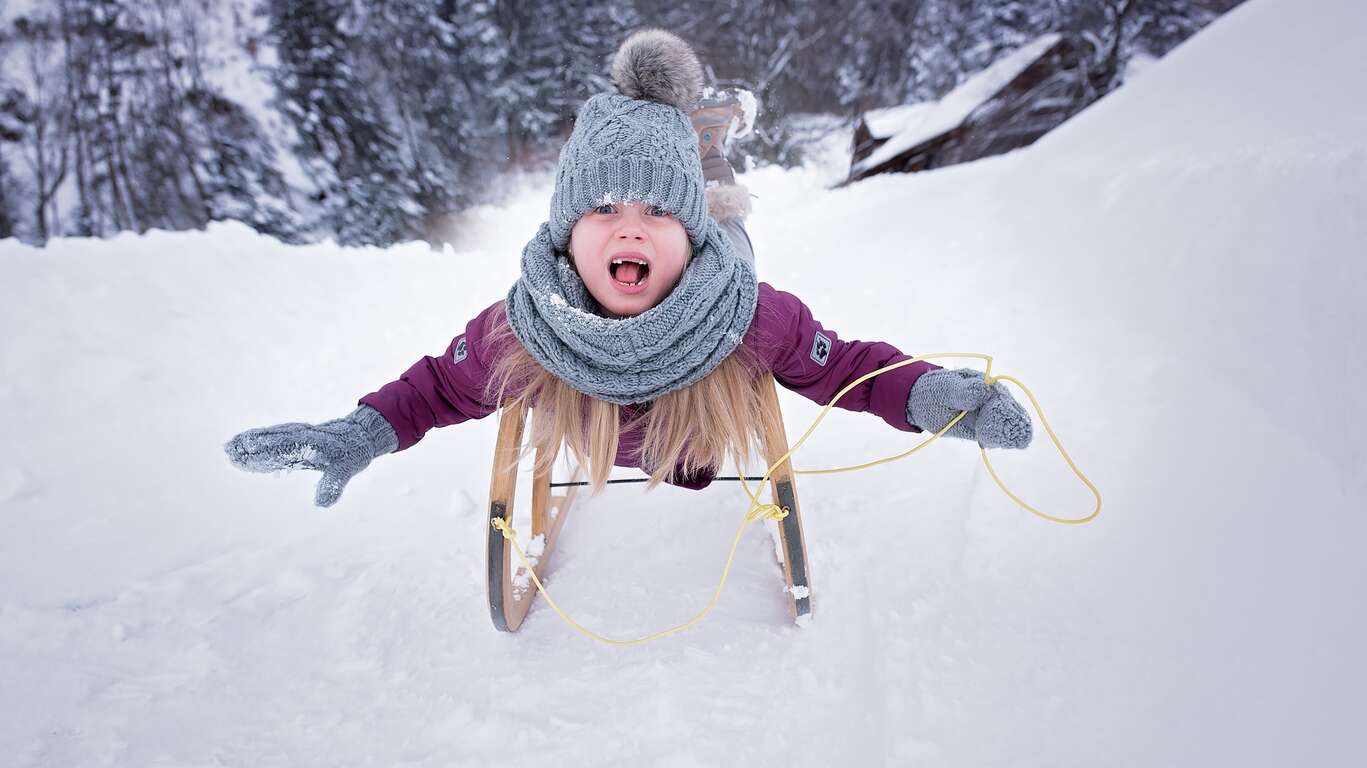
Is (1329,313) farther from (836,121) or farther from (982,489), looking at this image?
(836,121)

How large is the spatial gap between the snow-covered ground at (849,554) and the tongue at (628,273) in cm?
81

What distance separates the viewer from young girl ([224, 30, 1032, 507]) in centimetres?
118

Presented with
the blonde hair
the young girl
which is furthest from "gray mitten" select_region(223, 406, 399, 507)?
the blonde hair

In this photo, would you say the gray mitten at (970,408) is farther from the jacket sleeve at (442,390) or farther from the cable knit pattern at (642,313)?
the jacket sleeve at (442,390)

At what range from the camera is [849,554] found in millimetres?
1611

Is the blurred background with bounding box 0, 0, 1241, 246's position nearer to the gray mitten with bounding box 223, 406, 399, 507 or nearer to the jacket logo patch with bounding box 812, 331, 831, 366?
the jacket logo patch with bounding box 812, 331, 831, 366

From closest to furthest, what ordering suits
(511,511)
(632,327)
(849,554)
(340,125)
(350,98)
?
(632,327) → (511,511) → (849,554) → (340,125) → (350,98)

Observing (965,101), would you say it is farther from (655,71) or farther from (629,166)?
(629,166)

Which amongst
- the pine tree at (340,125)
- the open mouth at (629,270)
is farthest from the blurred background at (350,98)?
the open mouth at (629,270)

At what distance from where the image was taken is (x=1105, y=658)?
117 cm

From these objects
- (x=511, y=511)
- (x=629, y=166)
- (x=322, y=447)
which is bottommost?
(x=511, y=511)

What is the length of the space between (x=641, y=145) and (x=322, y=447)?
861 mm

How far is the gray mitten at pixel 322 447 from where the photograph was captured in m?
1.11

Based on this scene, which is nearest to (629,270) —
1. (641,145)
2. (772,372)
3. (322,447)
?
(641,145)
